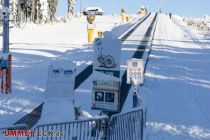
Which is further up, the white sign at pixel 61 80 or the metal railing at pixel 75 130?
the white sign at pixel 61 80

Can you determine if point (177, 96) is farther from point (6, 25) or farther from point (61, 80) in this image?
point (6, 25)

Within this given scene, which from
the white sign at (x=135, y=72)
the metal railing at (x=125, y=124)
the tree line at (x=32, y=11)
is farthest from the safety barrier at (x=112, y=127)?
the tree line at (x=32, y=11)

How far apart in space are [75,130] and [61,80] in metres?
4.52

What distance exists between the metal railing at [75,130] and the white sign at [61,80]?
12.1 feet

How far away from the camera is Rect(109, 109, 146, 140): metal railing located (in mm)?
10422

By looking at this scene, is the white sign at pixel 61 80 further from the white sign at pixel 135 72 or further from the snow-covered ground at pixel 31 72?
the white sign at pixel 135 72

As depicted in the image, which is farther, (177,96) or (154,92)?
(154,92)

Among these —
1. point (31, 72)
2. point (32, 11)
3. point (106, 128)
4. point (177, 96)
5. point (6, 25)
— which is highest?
point (32, 11)

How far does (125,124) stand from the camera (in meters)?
10.5

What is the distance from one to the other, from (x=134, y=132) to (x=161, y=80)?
10990 millimetres

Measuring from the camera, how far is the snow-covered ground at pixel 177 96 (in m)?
13.4

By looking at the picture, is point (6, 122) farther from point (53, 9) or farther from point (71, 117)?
point (53, 9)

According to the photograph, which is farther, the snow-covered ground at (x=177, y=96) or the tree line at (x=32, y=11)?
the tree line at (x=32, y=11)

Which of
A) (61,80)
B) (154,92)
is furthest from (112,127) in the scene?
(154,92)
